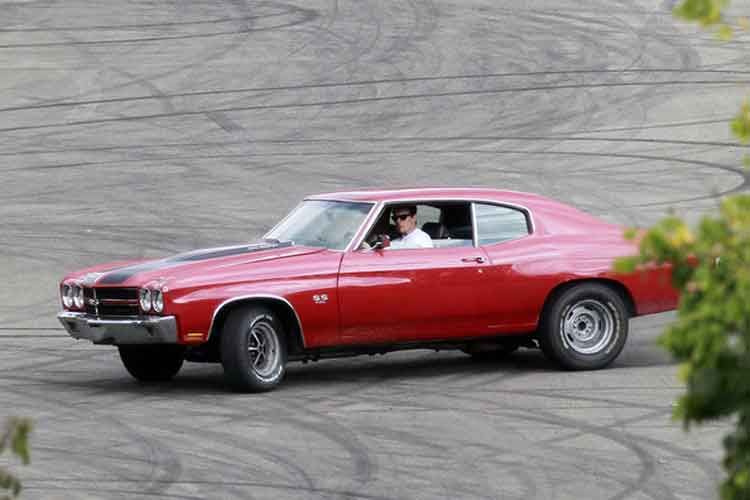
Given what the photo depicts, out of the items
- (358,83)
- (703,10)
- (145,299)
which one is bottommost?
(145,299)

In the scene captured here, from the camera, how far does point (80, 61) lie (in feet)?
90.5

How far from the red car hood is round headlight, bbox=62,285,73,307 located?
89mm

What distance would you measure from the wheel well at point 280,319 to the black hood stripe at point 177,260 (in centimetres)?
44

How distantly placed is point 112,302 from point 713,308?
8.01 m

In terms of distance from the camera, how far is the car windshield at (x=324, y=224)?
11477mm

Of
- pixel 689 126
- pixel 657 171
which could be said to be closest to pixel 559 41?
pixel 689 126

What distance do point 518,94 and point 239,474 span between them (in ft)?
57.3

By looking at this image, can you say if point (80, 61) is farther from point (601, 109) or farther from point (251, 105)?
point (601, 109)

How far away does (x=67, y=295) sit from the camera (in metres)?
11.5

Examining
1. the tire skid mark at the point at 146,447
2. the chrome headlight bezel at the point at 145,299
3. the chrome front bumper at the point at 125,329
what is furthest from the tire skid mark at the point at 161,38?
the chrome headlight bezel at the point at 145,299

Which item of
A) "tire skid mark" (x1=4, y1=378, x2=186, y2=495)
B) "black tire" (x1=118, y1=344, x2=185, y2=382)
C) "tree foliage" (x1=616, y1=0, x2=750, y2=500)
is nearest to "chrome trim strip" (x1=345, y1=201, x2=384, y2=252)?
"black tire" (x1=118, y1=344, x2=185, y2=382)

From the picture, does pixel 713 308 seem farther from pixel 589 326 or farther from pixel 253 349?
pixel 589 326

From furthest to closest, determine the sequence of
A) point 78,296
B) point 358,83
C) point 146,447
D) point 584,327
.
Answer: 1. point 358,83
2. point 584,327
3. point 78,296
4. point 146,447

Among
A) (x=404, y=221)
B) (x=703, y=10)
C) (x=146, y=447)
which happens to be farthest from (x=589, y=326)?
(x=703, y=10)
